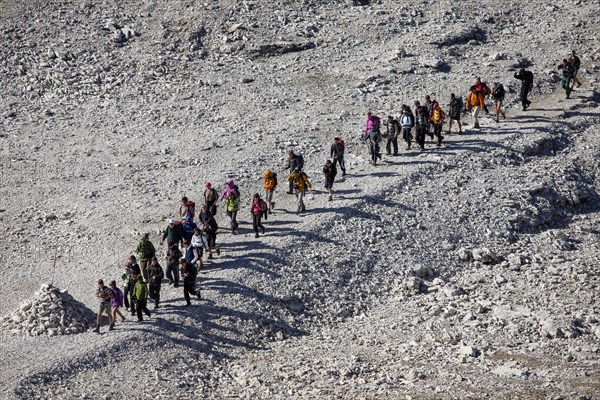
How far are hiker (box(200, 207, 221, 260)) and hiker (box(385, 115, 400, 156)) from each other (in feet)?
25.2

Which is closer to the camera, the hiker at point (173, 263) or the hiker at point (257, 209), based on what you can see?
the hiker at point (173, 263)

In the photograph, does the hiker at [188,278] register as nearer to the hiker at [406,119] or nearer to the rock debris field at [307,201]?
the rock debris field at [307,201]

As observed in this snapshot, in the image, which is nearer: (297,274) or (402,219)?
(297,274)

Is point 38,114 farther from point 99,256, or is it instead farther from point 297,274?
point 297,274

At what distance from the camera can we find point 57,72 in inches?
1718

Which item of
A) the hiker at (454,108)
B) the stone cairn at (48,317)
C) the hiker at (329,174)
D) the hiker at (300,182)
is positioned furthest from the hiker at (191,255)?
the hiker at (454,108)

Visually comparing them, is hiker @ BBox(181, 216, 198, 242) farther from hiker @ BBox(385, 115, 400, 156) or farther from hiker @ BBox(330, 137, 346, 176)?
hiker @ BBox(385, 115, 400, 156)

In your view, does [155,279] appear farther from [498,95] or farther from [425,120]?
[498,95]

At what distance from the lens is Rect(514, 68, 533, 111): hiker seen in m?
38.4

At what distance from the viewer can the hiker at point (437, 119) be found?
3531 cm

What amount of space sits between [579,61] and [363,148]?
371 inches

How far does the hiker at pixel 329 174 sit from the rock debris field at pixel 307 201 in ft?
1.21

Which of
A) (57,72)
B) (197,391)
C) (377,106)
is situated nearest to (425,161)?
(377,106)

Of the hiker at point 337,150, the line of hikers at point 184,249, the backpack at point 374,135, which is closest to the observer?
the line of hikers at point 184,249
